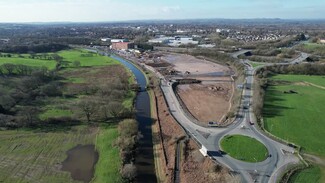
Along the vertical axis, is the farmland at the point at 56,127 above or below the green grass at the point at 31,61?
below

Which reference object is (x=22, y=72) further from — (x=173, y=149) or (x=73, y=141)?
(x=173, y=149)

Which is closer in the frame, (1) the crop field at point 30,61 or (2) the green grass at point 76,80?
(2) the green grass at point 76,80

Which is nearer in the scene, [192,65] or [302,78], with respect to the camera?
[302,78]

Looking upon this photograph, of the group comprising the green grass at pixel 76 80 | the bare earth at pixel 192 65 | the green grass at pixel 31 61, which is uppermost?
the green grass at pixel 31 61

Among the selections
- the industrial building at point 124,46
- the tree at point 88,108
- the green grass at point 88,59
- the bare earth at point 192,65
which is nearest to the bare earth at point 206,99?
the bare earth at point 192,65

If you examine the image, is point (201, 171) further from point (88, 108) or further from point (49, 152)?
point (88, 108)

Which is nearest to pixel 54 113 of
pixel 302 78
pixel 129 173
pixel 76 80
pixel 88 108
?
pixel 88 108

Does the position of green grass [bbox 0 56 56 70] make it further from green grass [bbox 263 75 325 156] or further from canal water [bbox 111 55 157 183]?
green grass [bbox 263 75 325 156]

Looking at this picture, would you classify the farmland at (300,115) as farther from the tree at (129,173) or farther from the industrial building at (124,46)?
the industrial building at (124,46)
